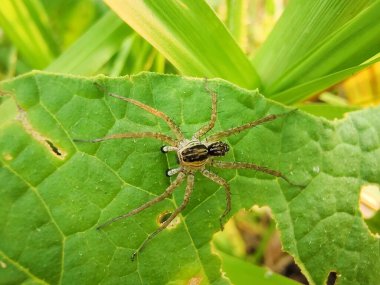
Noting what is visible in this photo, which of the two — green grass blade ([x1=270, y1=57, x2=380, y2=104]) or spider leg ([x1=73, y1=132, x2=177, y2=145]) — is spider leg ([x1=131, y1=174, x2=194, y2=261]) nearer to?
spider leg ([x1=73, y1=132, x2=177, y2=145])

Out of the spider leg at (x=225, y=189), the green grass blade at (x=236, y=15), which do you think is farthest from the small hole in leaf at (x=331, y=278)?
the green grass blade at (x=236, y=15)

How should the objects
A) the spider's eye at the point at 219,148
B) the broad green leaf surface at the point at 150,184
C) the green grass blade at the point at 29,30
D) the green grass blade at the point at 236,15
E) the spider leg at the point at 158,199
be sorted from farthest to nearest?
1. the green grass blade at the point at 236,15
2. the green grass blade at the point at 29,30
3. the spider's eye at the point at 219,148
4. the spider leg at the point at 158,199
5. the broad green leaf surface at the point at 150,184

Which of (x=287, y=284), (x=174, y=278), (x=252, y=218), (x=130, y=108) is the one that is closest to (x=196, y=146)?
(x=130, y=108)

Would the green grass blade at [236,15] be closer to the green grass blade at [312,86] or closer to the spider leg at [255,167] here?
the green grass blade at [312,86]

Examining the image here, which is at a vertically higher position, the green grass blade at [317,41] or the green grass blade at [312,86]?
the green grass blade at [317,41]

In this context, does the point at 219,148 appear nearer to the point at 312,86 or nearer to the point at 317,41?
the point at 312,86

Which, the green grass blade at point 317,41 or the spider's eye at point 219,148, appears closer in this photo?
the green grass blade at point 317,41

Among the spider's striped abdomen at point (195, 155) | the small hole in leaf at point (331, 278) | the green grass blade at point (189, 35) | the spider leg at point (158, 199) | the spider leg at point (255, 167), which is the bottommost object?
the small hole in leaf at point (331, 278)

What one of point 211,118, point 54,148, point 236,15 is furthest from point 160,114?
point 236,15
